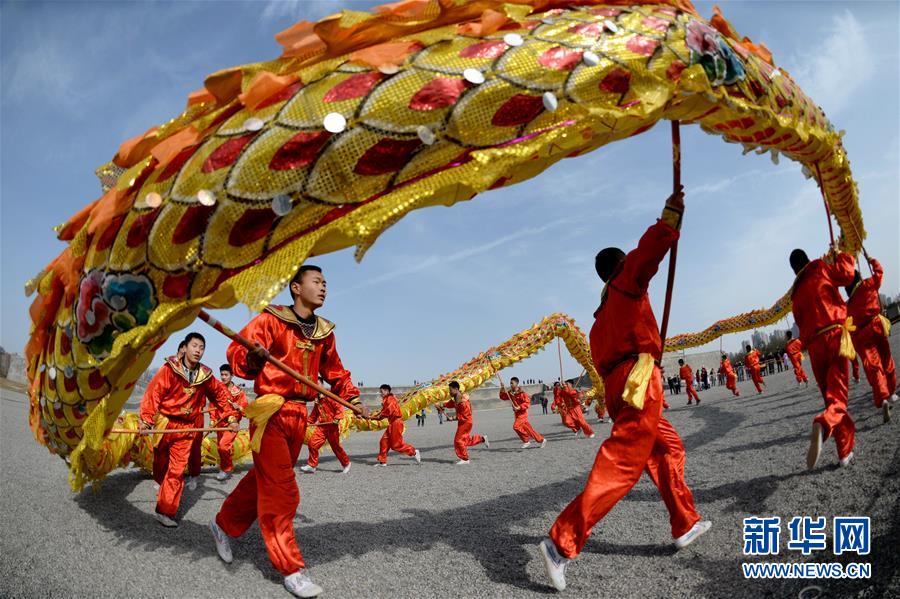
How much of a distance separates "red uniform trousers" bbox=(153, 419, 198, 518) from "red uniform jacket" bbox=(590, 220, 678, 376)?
4.37 m

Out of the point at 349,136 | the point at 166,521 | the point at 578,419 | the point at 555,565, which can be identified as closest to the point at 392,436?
the point at 578,419

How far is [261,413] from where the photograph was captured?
11.6ft

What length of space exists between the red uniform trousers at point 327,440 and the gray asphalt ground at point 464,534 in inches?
79.4

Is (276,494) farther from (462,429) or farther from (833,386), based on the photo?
(462,429)

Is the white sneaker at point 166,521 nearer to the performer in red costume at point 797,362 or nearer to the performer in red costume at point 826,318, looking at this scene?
the performer in red costume at point 826,318

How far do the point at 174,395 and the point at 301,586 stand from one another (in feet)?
12.5

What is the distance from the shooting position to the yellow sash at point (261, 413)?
3.52 metres

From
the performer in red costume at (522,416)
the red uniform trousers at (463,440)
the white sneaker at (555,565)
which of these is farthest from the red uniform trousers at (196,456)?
the performer in red costume at (522,416)

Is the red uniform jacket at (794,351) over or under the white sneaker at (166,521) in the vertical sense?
over

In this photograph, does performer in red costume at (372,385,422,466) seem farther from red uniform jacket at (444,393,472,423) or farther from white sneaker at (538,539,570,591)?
white sneaker at (538,539,570,591)

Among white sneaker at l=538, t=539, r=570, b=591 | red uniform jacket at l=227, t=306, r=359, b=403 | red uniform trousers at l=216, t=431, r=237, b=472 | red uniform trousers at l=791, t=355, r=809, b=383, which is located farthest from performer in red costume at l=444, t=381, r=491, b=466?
red uniform trousers at l=791, t=355, r=809, b=383

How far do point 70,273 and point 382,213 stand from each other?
1928mm

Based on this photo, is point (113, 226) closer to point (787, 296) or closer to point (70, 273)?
point (70, 273)

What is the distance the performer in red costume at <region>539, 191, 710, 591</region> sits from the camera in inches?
118
